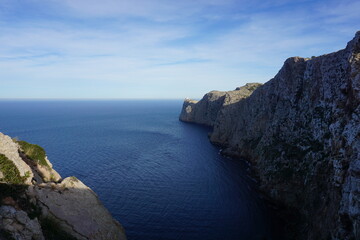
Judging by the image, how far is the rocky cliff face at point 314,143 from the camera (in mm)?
29984

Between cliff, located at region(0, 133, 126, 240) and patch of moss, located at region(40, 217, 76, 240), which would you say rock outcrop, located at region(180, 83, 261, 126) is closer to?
cliff, located at region(0, 133, 126, 240)

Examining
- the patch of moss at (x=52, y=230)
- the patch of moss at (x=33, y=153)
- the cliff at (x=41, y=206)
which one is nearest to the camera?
the cliff at (x=41, y=206)

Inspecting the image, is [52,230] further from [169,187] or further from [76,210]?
[169,187]

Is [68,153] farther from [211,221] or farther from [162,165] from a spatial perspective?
[211,221]

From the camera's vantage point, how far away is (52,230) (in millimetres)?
24453

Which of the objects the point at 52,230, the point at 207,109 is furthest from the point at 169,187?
the point at 207,109

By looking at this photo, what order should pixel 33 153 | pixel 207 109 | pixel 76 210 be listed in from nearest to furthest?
1. pixel 76 210
2. pixel 33 153
3. pixel 207 109

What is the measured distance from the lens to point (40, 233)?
21.7m

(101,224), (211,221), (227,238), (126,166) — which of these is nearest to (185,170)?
(126,166)

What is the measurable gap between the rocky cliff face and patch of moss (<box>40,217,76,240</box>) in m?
32.4

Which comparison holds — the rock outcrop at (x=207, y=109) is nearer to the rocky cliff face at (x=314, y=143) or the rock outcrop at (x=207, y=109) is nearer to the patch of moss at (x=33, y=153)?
the rocky cliff face at (x=314, y=143)

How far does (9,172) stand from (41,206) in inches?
202

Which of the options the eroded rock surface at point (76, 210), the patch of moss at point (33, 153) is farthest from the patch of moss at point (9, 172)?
the patch of moss at point (33, 153)

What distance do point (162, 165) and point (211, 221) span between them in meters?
34.5
